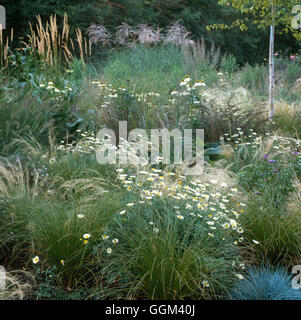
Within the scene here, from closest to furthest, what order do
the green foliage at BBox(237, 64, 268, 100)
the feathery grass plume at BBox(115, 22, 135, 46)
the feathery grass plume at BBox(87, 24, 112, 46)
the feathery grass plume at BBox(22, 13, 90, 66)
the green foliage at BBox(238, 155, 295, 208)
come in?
the green foliage at BBox(238, 155, 295, 208)
the feathery grass plume at BBox(22, 13, 90, 66)
the green foliage at BBox(237, 64, 268, 100)
the feathery grass plume at BBox(87, 24, 112, 46)
the feathery grass plume at BBox(115, 22, 135, 46)

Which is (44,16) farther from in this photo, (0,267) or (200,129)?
(0,267)

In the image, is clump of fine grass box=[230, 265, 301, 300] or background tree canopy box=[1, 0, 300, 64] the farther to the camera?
background tree canopy box=[1, 0, 300, 64]

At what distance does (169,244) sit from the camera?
92.3 inches

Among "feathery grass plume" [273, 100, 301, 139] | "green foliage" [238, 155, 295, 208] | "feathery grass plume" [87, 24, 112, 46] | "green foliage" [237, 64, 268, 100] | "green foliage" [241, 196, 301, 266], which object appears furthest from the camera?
"feathery grass plume" [87, 24, 112, 46]

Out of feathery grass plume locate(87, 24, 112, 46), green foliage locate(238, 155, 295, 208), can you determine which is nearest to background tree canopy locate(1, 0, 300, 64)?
feathery grass plume locate(87, 24, 112, 46)

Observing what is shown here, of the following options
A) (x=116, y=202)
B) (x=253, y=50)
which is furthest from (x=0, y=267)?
(x=253, y=50)

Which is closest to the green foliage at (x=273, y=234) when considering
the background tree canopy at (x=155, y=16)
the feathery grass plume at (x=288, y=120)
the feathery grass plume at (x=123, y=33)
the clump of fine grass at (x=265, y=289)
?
the clump of fine grass at (x=265, y=289)

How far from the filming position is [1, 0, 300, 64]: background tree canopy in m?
14.5

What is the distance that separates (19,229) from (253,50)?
761 inches

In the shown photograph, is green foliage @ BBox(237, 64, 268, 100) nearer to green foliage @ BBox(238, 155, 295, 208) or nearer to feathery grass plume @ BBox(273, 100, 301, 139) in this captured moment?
feathery grass plume @ BBox(273, 100, 301, 139)

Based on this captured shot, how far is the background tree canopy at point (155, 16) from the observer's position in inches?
572

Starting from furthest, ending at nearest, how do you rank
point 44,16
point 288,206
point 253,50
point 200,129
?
point 253,50, point 44,16, point 200,129, point 288,206

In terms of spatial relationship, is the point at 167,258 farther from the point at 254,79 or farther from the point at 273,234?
the point at 254,79

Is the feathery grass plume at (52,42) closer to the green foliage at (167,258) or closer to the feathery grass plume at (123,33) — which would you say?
the green foliage at (167,258)
